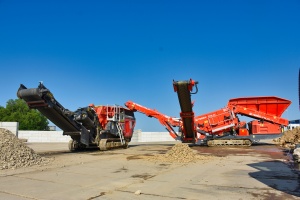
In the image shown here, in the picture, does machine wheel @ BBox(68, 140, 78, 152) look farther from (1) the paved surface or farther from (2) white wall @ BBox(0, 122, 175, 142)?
(2) white wall @ BBox(0, 122, 175, 142)

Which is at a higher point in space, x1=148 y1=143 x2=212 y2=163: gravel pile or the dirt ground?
x1=148 y1=143 x2=212 y2=163: gravel pile

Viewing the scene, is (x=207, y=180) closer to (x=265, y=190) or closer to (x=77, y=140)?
(x=265, y=190)

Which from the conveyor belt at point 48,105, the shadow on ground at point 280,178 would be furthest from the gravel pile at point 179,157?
the conveyor belt at point 48,105

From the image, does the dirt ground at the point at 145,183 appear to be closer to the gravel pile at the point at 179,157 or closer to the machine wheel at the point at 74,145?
the gravel pile at the point at 179,157

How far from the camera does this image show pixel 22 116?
1989 inches

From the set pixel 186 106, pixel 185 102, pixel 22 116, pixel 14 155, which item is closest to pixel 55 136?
pixel 186 106

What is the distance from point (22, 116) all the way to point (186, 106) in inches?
1714

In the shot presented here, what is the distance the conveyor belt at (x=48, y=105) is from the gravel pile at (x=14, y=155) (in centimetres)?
192

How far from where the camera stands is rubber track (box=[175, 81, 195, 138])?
1256cm

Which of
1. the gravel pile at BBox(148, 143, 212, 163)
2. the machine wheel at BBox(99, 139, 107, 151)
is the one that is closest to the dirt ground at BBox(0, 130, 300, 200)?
the gravel pile at BBox(148, 143, 212, 163)

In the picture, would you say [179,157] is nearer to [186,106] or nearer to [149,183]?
[186,106]

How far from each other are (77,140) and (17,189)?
889 centimetres

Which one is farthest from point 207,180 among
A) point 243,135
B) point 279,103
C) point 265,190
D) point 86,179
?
point 279,103

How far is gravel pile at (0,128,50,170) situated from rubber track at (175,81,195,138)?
6.30 metres
